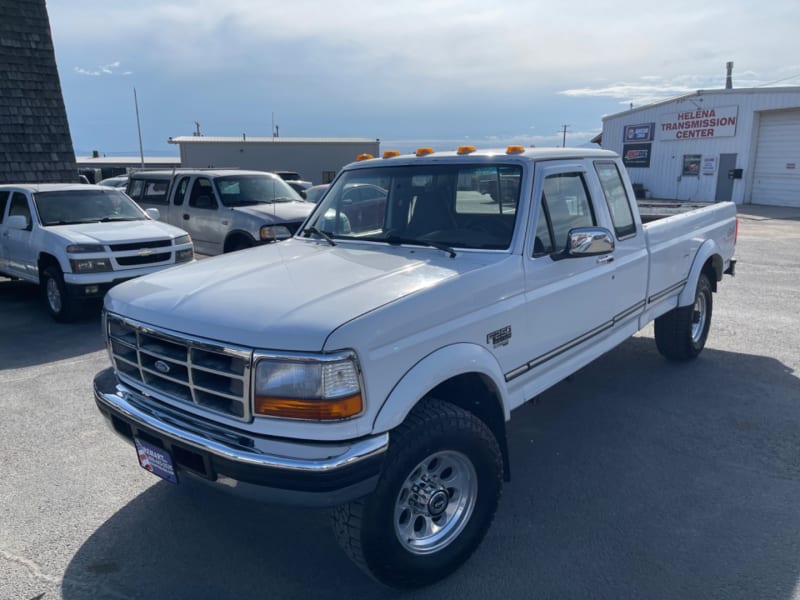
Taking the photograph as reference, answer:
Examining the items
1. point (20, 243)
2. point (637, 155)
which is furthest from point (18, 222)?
point (637, 155)

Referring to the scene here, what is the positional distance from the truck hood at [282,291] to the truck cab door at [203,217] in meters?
6.52

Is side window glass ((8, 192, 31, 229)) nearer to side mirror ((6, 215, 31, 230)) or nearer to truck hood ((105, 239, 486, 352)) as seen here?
side mirror ((6, 215, 31, 230))

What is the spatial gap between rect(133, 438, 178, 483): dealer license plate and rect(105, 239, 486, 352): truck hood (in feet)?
1.95

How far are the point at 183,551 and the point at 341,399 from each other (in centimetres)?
150

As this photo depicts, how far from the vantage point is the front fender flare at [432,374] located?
8.47ft

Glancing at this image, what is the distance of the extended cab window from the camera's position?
3.69 m

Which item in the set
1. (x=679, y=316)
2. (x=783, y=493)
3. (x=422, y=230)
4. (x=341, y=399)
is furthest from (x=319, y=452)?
(x=679, y=316)

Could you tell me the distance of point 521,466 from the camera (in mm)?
4078

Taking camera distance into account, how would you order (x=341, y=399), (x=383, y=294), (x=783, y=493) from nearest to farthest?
(x=341, y=399) → (x=383, y=294) → (x=783, y=493)

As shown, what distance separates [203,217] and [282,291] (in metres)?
7.93

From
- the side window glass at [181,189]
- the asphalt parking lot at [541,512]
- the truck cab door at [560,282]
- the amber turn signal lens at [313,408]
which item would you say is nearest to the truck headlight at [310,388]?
the amber turn signal lens at [313,408]

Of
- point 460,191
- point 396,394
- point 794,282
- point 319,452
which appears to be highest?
point 460,191

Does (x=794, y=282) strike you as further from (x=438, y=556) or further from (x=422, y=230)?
(x=438, y=556)

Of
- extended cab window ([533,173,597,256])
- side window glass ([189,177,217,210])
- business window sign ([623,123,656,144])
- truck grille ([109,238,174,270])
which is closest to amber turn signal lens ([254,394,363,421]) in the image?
extended cab window ([533,173,597,256])
